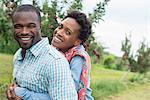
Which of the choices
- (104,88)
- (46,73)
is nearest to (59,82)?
(46,73)

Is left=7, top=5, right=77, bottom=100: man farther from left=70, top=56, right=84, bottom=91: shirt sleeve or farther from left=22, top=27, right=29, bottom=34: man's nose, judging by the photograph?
left=70, top=56, right=84, bottom=91: shirt sleeve

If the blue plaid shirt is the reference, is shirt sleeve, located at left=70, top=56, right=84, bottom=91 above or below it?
below

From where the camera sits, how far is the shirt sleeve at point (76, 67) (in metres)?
2.88

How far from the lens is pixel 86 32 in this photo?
3160 millimetres

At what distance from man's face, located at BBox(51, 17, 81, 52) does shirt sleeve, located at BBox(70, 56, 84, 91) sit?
0.20 m

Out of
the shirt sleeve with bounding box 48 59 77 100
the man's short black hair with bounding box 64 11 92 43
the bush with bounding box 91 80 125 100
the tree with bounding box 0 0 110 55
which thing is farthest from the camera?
the bush with bounding box 91 80 125 100

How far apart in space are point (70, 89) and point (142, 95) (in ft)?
41.6

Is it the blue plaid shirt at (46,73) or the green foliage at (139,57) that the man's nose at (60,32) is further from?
the green foliage at (139,57)

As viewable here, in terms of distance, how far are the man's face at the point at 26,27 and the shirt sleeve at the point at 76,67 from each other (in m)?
0.61

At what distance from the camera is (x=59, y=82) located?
7.36ft

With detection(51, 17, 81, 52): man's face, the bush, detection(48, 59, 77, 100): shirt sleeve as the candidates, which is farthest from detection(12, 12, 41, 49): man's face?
the bush

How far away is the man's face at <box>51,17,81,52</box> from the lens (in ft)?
10.3

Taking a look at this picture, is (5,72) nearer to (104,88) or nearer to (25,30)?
(104,88)

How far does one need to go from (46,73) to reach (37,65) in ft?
0.27
